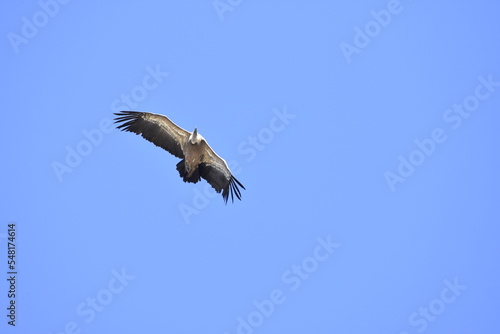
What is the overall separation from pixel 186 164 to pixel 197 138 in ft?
3.66

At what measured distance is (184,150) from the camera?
119ft

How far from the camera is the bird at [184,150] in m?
36.2

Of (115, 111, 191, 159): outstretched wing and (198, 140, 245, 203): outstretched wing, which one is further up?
(115, 111, 191, 159): outstretched wing

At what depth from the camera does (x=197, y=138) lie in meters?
35.7

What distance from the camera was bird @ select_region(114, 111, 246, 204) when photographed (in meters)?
36.2

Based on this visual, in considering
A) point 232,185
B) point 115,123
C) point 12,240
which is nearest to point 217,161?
point 232,185

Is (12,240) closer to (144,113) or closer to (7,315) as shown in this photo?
(7,315)

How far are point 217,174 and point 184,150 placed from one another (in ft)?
4.61

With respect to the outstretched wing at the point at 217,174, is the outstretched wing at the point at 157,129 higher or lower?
higher

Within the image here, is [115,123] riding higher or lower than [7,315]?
higher

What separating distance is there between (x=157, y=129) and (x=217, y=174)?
2.59 meters

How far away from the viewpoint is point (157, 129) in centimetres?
3653

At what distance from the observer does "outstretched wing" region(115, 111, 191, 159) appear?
119 feet

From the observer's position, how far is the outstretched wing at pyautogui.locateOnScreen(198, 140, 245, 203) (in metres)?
36.2
